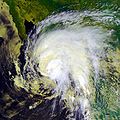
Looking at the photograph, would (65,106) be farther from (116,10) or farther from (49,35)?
(116,10)

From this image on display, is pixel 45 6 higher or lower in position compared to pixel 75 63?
higher

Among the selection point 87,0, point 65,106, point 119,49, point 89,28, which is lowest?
point 65,106

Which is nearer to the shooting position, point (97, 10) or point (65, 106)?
point (65, 106)

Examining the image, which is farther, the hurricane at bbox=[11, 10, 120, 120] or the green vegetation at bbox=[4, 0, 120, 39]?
the green vegetation at bbox=[4, 0, 120, 39]

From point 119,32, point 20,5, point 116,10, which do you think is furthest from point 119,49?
point 20,5

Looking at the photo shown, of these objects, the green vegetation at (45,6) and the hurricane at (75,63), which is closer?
the hurricane at (75,63)

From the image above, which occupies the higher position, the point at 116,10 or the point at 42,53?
the point at 116,10

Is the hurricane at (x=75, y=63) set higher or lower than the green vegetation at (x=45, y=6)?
lower

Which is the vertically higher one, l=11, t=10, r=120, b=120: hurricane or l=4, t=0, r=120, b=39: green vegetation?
l=4, t=0, r=120, b=39: green vegetation

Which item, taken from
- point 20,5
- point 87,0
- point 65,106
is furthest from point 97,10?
point 65,106
